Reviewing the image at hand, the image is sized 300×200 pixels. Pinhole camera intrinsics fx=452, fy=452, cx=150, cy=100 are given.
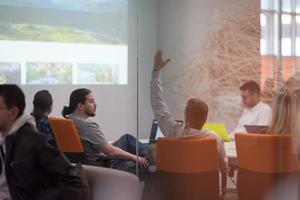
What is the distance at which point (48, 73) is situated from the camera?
4047mm

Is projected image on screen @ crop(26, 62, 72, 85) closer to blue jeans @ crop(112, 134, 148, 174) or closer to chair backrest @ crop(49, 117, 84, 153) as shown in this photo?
chair backrest @ crop(49, 117, 84, 153)

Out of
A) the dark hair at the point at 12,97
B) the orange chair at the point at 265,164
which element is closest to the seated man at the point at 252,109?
the orange chair at the point at 265,164

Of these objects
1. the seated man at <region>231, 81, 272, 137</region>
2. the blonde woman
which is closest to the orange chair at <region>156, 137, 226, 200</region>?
the seated man at <region>231, 81, 272, 137</region>

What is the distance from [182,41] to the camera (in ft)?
12.5

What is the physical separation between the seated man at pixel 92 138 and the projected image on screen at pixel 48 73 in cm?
21

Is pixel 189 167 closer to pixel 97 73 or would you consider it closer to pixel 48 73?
pixel 97 73

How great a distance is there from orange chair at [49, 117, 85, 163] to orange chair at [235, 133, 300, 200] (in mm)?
1228

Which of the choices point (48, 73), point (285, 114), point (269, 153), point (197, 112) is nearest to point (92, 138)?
point (48, 73)

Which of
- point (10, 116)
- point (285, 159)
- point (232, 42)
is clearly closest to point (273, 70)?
point (232, 42)

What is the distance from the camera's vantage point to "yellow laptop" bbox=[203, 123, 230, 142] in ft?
11.2

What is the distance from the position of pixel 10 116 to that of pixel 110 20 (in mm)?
1912

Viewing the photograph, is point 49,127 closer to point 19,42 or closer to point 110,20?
point 19,42

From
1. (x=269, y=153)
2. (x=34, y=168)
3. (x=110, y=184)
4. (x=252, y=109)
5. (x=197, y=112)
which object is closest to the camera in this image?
(x=34, y=168)

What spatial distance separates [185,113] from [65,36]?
1398mm
